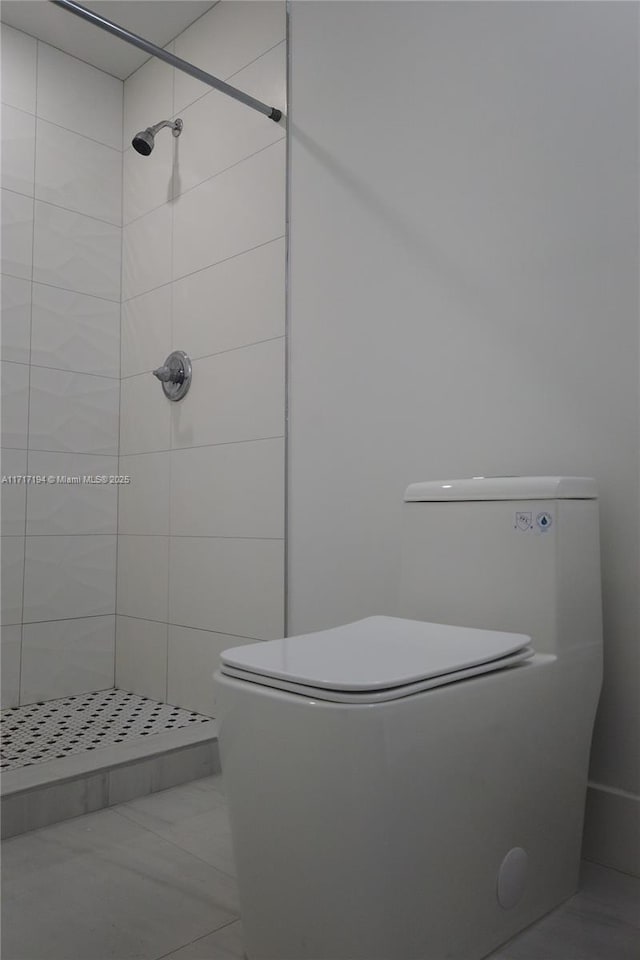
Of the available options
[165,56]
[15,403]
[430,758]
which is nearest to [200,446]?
[15,403]

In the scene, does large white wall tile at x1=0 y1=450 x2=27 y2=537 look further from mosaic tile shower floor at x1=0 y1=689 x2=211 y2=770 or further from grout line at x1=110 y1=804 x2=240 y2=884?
grout line at x1=110 y1=804 x2=240 y2=884

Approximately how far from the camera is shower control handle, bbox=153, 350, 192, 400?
2115mm

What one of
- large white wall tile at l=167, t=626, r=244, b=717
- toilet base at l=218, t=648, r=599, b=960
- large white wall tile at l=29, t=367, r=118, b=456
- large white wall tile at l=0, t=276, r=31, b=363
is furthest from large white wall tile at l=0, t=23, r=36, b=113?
toilet base at l=218, t=648, r=599, b=960

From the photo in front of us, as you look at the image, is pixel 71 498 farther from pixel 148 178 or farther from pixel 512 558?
pixel 512 558

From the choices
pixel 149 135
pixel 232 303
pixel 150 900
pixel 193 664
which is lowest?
pixel 150 900

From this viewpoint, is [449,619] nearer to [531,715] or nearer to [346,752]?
[531,715]

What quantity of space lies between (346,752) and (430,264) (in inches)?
45.1

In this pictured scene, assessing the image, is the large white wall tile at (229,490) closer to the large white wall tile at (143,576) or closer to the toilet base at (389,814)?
the large white wall tile at (143,576)

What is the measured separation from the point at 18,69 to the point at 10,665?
1594mm

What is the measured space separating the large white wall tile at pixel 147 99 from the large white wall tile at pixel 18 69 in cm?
29

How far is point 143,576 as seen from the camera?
2.10 metres

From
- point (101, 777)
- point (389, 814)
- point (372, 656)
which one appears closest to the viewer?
point (389, 814)

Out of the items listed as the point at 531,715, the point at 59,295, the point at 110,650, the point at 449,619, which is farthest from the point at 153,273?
the point at 531,715

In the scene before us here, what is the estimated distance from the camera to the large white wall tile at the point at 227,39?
2.06m
